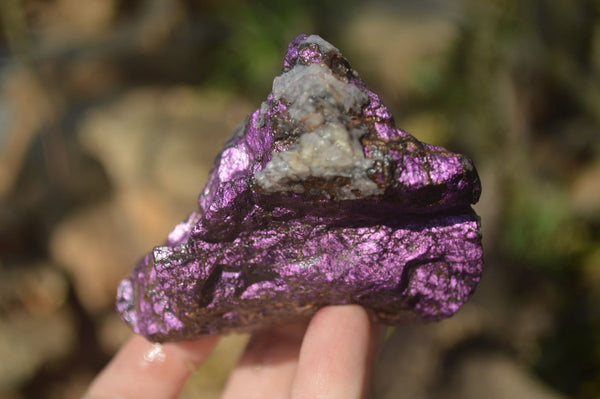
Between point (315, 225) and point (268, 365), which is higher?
point (315, 225)

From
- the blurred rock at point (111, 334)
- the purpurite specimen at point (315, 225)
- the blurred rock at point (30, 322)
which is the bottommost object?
the blurred rock at point (111, 334)

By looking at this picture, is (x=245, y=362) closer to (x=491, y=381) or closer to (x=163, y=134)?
(x=491, y=381)

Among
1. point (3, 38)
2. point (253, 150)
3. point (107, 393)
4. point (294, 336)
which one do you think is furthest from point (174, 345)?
point (3, 38)

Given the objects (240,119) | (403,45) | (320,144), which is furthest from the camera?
(403,45)

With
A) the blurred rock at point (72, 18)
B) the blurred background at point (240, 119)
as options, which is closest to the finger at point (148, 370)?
the blurred background at point (240, 119)

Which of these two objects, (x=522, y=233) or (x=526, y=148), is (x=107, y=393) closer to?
(x=522, y=233)

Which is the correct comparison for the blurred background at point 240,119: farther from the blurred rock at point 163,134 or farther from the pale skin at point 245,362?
the pale skin at point 245,362

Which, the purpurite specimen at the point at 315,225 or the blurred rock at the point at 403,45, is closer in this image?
the purpurite specimen at the point at 315,225

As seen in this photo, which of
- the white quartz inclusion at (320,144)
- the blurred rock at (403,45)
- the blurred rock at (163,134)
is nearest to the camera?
the white quartz inclusion at (320,144)

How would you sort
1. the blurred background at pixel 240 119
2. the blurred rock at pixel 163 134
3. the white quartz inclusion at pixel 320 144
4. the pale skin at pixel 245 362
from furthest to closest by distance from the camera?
the blurred rock at pixel 163 134 < the blurred background at pixel 240 119 < the pale skin at pixel 245 362 < the white quartz inclusion at pixel 320 144


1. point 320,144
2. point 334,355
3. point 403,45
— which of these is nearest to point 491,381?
point 334,355
